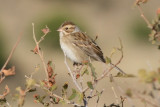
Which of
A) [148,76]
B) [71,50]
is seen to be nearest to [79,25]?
[71,50]

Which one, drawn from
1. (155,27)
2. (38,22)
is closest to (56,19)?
(38,22)

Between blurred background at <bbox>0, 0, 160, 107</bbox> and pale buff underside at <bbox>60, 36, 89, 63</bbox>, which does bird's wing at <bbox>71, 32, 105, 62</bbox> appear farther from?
blurred background at <bbox>0, 0, 160, 107</bbox>

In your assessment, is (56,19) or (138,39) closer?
(56,19)

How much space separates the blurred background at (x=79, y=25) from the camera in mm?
14641

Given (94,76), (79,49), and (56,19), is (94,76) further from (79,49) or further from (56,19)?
(56,19)

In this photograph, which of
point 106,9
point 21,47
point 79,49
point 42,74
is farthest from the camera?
point 106,9

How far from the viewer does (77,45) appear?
610 centimetres

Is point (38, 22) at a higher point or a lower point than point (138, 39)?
higher

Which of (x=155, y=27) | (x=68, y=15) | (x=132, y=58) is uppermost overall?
(x=155, y=27)

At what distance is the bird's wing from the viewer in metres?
5.87

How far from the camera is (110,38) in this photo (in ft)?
59.3

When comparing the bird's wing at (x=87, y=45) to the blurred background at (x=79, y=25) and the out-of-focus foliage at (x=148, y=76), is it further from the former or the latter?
the blurred background at (x=79, y=25)

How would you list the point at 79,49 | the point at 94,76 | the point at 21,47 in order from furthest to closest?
the point at 21,47 → the point at 79,49 → the point at 94,76

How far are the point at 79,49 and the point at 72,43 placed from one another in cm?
10
